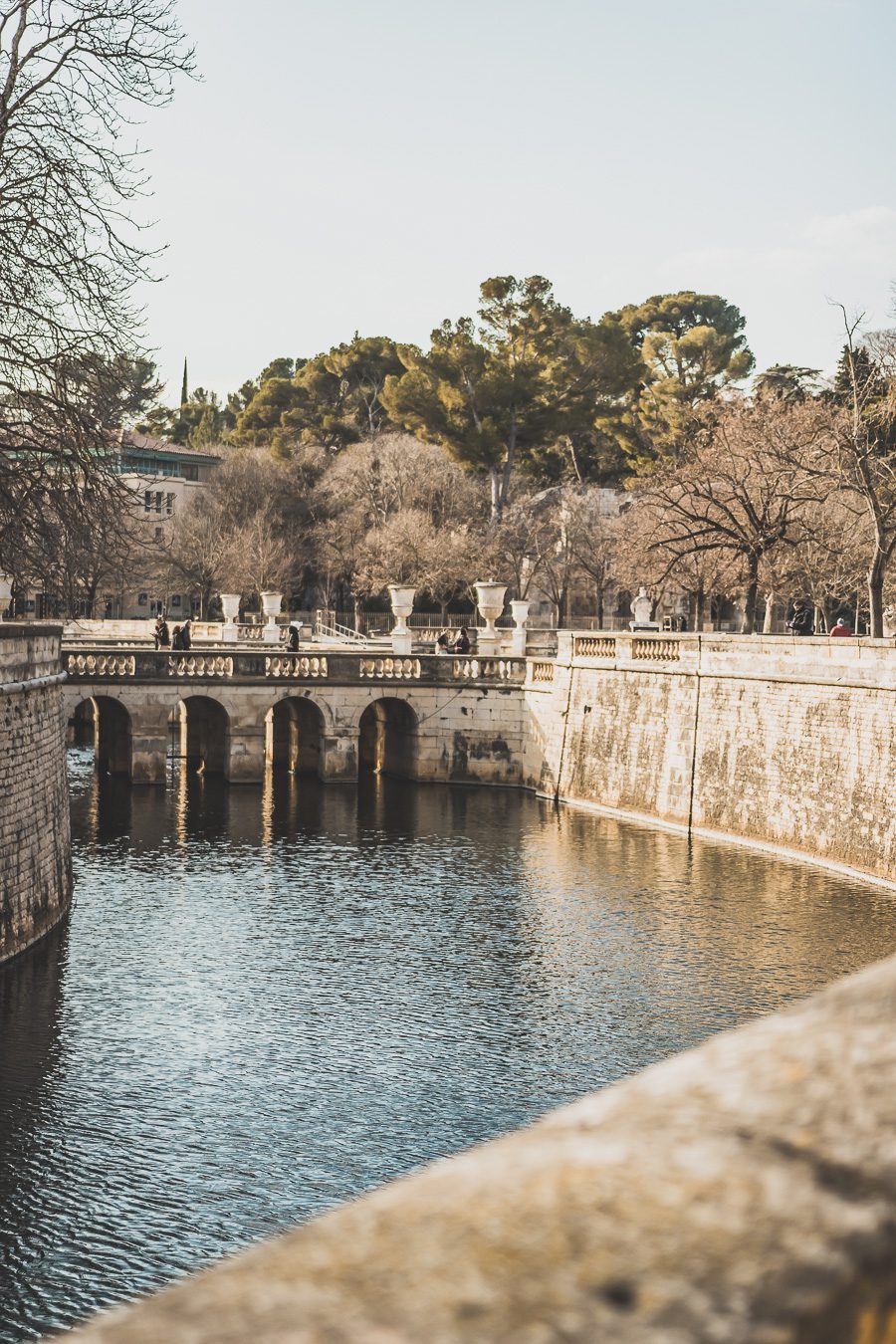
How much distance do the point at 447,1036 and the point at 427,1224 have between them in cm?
1964

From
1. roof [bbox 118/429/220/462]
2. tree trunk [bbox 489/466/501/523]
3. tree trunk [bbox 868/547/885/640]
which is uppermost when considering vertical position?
roof [bbox 118/429/220/462]

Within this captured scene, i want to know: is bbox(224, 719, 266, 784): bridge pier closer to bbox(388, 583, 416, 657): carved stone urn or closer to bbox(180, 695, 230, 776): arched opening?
bbox(180, 695, 230, 776): arched opening

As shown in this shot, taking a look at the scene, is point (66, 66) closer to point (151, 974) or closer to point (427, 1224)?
point (151, 974)

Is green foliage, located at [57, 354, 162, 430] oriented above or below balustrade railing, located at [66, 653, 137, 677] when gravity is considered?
above

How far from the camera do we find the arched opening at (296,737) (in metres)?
49.1

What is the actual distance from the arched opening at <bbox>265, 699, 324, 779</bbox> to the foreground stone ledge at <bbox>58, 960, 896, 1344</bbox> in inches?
1774

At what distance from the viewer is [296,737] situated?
50.4 m

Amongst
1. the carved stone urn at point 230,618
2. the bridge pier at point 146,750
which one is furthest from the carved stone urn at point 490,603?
the bridge pier at point 146,750

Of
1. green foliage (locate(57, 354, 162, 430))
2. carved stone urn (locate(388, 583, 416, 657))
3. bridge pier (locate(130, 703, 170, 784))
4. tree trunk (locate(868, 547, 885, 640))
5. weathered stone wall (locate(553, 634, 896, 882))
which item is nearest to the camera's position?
green foliage (locate(57, 354, 162, 430))

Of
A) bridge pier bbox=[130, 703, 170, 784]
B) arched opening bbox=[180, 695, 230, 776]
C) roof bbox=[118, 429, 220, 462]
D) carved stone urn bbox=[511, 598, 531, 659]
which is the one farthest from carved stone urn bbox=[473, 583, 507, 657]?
roof bbox=[118, 429, 220, 462]

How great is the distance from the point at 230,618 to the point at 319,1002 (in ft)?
131

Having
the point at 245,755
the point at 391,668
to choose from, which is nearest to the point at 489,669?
the point at 391,668

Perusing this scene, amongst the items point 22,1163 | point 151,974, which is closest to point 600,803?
point 151,974

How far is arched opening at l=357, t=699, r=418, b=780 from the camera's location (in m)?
48.7
